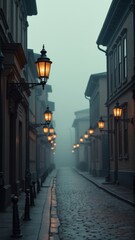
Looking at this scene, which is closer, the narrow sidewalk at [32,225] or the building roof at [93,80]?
the narrow sidewalk at [32,225]

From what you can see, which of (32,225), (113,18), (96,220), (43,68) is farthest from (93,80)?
(32,225)

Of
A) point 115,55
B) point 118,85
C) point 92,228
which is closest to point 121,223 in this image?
point 92,228

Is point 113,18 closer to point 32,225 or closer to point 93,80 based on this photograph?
point 93,80

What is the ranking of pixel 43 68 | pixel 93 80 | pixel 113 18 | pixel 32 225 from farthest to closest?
pixel 93 80 < pixel 113 18 < pixel 43 68 < pixel 32 225

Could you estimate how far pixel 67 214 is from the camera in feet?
46.9

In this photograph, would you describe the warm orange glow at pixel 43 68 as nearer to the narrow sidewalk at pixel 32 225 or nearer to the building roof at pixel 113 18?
the narrow sidewalk at pixel 32 225

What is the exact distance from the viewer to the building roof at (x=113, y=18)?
25.5 meters

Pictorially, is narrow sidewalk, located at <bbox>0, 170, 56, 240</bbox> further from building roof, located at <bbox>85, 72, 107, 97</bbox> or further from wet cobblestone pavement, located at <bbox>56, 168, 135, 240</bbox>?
building roof, located at <bbox>85, 72, 107, 97</bbox>

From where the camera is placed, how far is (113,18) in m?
28.1

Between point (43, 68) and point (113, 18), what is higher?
point (113, 18)

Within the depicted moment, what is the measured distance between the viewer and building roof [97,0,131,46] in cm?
2555

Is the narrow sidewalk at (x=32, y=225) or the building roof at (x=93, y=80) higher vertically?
the building roof at (x=93, y=80)

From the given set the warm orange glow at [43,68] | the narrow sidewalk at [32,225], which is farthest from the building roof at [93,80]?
the warm orange glow at [43,68]

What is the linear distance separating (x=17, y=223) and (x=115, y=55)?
22.0 meters
